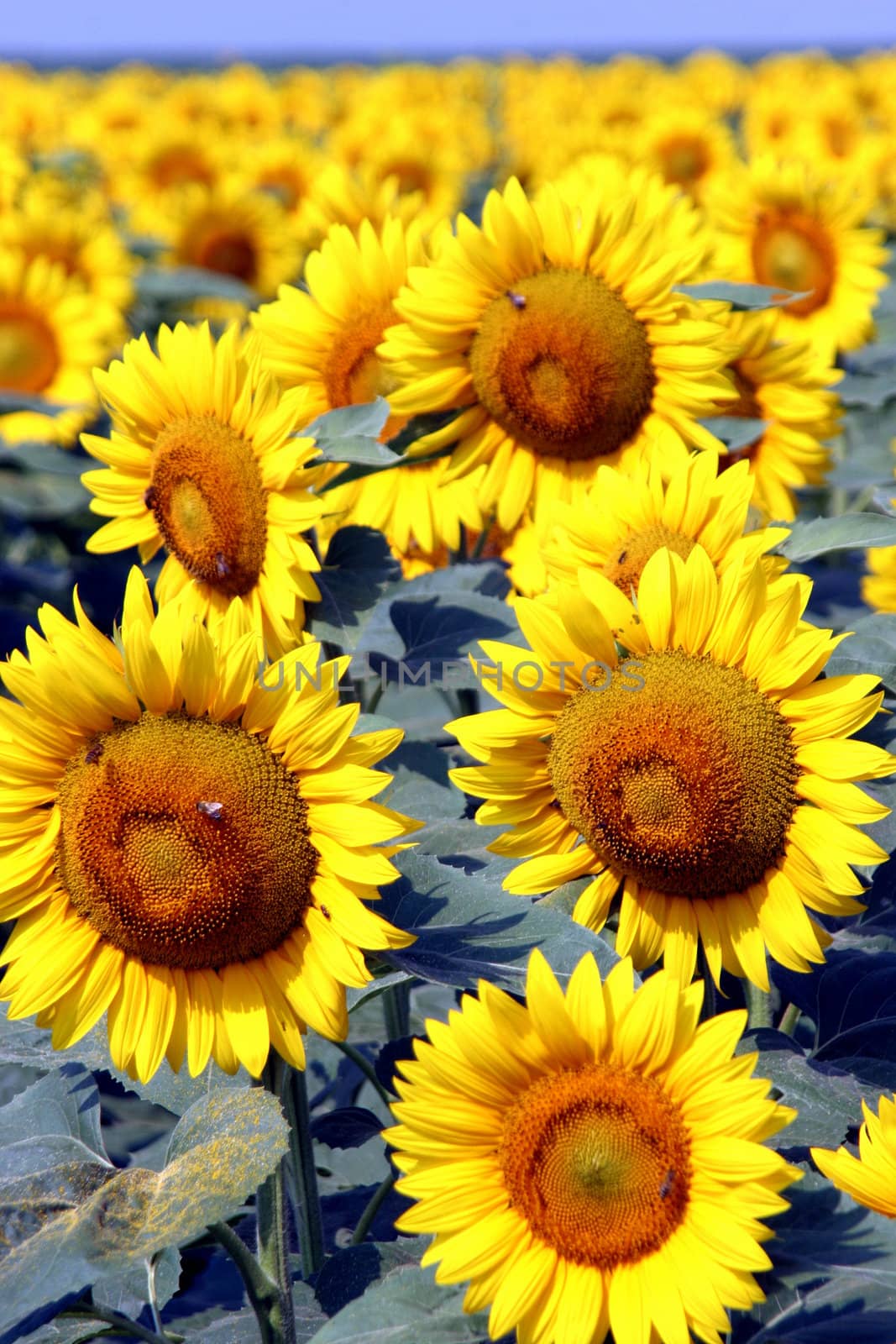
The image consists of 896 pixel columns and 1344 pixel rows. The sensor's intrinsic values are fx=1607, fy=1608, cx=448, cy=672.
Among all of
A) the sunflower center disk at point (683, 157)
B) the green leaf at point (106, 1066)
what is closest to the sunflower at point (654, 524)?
the green leaf at point (106, 1066)

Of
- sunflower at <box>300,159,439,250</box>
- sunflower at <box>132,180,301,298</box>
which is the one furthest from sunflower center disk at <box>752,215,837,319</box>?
sunflower at <box>132,180,301,298</box>

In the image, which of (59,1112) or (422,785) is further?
(422,785)

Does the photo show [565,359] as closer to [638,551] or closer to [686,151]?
[638,551]

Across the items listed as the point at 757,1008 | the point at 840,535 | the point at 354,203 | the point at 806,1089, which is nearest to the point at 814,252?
the point at 354,203

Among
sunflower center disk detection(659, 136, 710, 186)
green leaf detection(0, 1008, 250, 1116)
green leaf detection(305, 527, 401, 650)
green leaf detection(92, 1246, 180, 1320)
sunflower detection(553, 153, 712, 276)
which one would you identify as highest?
sunflower detection(553, 153, 712, 276)

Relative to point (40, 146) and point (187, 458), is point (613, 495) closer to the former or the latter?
point (187, 458)

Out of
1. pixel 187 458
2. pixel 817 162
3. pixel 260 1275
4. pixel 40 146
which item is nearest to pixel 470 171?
pixel 40 146

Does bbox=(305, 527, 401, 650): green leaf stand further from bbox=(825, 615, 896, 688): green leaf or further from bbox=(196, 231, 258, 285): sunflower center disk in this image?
bbox=(196, 231, 258, 285): sunflower center disk

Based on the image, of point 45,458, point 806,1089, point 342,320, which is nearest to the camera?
point 806,1089
